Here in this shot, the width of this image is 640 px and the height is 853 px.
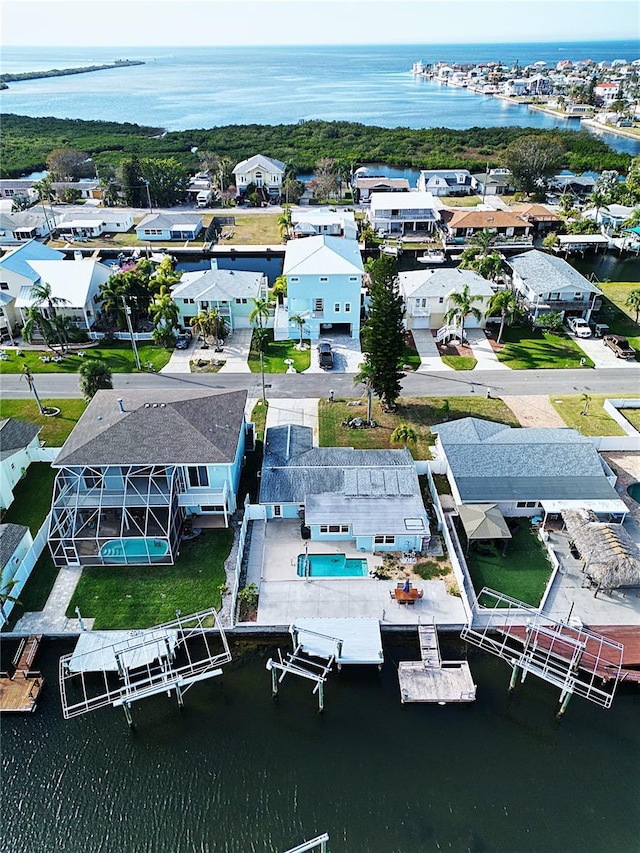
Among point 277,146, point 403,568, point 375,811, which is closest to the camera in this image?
point 375,811

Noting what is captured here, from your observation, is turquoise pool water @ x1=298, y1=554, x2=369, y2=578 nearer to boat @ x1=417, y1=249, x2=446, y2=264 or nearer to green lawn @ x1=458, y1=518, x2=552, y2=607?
green lawn @ x1=458, y1=518, x2=552, y2=607

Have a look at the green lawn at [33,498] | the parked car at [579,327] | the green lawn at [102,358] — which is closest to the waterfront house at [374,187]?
the parked car at [579,327]

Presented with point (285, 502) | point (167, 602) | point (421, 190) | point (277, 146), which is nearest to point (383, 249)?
point (421, 190)

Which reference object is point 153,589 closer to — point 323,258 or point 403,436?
point 403,436

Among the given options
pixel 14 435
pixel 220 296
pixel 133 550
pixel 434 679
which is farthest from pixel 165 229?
pixel 434 679

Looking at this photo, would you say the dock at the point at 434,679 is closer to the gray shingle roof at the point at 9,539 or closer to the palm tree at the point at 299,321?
the gray shingle roof at the point at 9,539

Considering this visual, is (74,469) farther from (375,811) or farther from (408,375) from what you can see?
(408,375)
